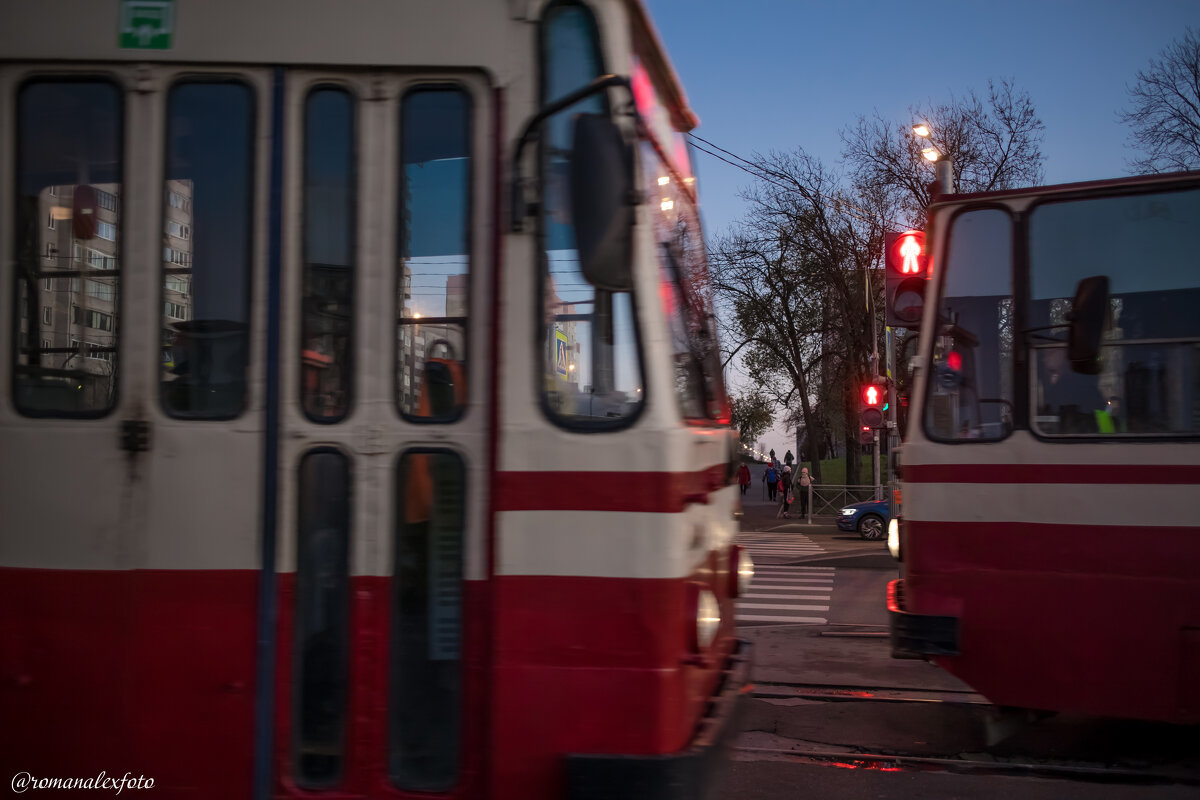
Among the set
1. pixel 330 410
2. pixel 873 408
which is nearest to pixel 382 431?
pixel 330 410

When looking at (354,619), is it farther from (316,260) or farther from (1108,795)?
(1108,795)

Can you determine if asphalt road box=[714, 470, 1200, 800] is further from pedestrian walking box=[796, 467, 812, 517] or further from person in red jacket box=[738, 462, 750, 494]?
pedestrian walking box=[796, 467, 812, 517]

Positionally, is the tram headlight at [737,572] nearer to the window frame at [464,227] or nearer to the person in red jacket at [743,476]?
the person in red jacket at [743,476]

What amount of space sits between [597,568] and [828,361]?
36.9 meters

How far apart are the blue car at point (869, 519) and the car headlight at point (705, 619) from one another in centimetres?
2120

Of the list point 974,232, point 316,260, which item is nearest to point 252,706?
point 316,260

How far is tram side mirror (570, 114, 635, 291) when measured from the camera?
291cm

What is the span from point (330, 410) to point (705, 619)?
1.46 m

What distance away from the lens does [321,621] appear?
10.3 ft

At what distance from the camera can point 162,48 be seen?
3.22 meters

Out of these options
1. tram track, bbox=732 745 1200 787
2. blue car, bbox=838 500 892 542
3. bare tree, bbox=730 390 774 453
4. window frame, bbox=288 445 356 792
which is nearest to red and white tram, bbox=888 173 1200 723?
tram track, bbox=732 745 1200 787

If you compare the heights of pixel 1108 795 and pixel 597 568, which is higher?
pixel 597 568

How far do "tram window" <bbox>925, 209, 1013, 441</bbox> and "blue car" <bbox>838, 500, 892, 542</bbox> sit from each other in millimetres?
18546

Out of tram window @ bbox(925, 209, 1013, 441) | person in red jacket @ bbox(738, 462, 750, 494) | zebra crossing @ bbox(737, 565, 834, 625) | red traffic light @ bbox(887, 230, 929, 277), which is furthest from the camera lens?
zebra crossing @ bbox(737, 565, 834, 625)
